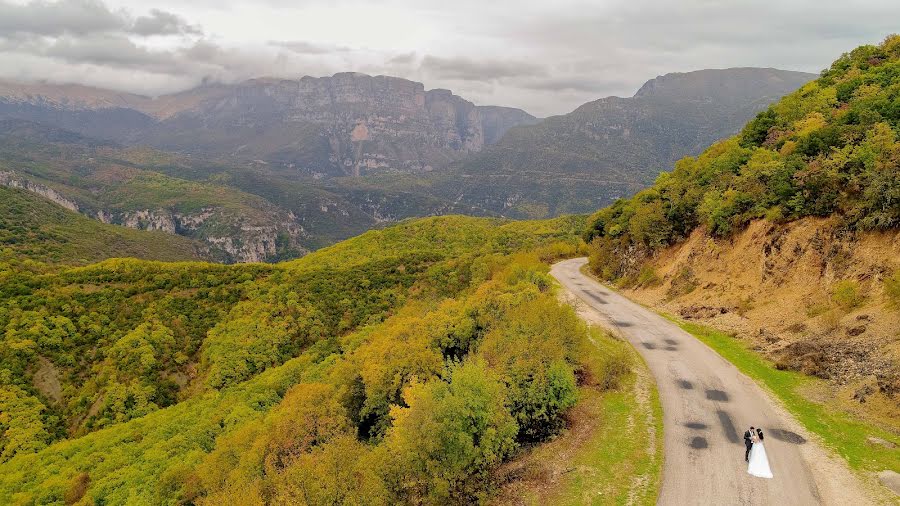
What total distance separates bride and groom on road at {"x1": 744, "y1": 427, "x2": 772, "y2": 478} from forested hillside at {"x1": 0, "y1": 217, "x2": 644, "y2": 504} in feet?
20.8

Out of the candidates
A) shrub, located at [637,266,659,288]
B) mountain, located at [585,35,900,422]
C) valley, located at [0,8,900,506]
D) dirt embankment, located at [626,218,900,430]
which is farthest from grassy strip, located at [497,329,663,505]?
shrub, located at [637,266,659,288]

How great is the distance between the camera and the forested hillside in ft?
51.6

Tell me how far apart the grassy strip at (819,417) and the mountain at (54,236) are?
5987 inches

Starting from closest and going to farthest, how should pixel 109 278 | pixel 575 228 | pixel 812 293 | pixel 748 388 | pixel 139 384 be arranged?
pixel 748 388 < pixel 812 293 < pixel 139 384 < pixel 109 278 < pixel 575 228

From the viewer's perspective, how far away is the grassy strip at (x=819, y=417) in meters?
14.8

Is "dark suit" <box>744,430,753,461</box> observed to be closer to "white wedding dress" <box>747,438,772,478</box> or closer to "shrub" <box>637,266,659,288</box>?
"white wedding dress" <box>747,438,772,478</box>

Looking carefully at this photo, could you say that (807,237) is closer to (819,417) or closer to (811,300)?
(811,300)

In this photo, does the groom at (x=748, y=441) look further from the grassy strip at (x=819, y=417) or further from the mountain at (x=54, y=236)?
the mountain at (x=54, y=236)

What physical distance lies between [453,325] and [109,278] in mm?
66974

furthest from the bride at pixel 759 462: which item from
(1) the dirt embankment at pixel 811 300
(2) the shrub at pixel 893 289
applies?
(2) the shrub at pixel 893 289

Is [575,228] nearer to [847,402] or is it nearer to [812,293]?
[812,293]

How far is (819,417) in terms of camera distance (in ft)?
58.4

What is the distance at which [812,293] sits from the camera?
26.5 m

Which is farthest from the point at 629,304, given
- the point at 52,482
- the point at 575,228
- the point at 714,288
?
the point at 575,228
